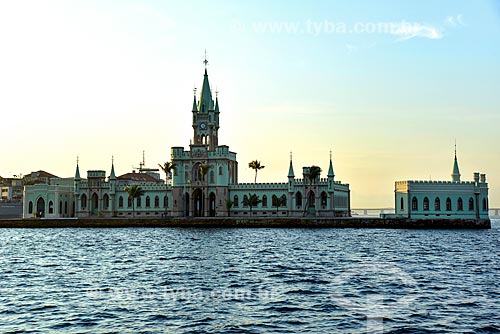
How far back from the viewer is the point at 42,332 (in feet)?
74.5

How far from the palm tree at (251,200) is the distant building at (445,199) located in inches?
932

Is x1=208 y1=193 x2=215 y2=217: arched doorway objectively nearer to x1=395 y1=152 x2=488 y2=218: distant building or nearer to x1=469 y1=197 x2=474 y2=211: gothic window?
x1=395 y1=152 x2=488 y2=218: distant building

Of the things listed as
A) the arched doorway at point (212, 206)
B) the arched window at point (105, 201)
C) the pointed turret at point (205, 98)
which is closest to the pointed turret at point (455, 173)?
the arched doorway at point (212, 206)

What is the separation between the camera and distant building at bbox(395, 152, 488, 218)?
94000mm

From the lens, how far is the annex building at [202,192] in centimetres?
10469

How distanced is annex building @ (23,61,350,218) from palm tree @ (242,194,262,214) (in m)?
0.35

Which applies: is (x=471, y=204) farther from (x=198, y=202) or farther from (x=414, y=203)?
(x=198, y=202)

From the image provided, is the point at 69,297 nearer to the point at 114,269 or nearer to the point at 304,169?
the point at 114,269

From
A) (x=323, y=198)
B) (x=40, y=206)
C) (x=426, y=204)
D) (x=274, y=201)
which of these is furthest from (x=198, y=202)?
(x=426, y=204)

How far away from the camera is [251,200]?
103875 millimetres

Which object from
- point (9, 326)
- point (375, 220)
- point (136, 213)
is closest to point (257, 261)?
point (9, 326)

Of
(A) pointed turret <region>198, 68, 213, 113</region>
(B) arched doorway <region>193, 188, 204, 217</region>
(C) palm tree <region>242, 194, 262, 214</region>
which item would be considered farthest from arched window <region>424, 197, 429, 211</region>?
(A) pointed turret <region>198, 68, 213, 113</region>

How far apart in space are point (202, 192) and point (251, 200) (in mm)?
8806

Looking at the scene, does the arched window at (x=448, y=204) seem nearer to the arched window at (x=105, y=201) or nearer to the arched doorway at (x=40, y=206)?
the arched window at (x=105, y=201)
